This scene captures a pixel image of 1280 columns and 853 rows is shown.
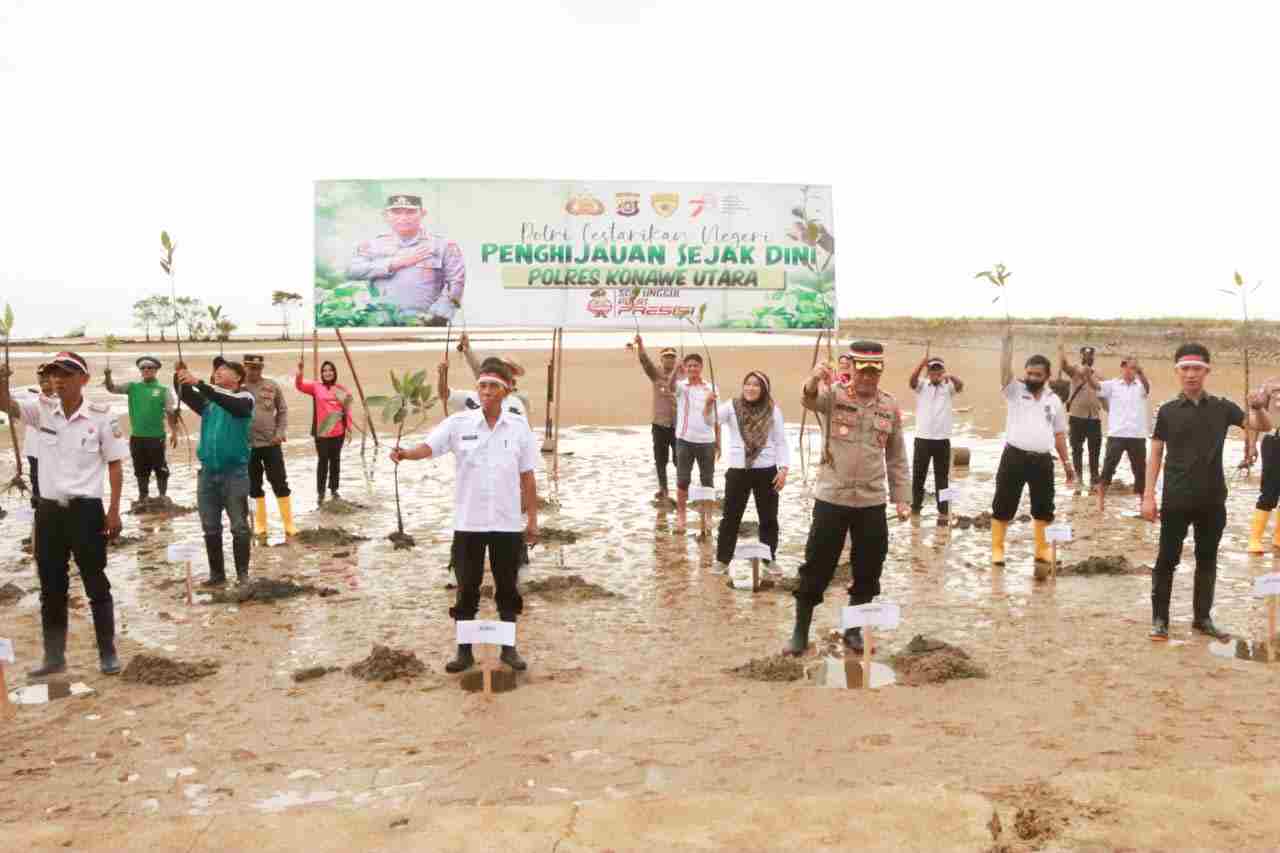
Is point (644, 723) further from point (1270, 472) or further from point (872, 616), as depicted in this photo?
point (1270, 472)

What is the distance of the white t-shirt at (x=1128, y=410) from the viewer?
11.8 metres

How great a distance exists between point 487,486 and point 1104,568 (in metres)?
5.40

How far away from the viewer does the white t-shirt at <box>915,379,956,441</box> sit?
11078 mm

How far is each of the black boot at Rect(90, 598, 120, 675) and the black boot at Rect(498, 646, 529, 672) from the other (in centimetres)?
230

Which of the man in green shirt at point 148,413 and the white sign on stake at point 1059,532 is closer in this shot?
the white sign on stake at point 1059,532

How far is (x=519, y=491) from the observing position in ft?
20.8

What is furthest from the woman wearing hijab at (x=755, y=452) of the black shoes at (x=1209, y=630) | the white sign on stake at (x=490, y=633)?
the white sign on stake at (x=490, y=633)

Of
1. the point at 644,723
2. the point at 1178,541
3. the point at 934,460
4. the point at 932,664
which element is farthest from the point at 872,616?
the point at 934,460

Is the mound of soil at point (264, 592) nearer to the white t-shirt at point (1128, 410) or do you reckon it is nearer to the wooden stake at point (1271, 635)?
the wooden stake at point (1271, 635)

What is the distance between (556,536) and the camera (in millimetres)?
10555

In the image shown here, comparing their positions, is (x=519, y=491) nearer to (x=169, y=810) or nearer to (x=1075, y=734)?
(x=169, y=810)

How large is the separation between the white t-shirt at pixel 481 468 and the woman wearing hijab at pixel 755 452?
9.25 ft

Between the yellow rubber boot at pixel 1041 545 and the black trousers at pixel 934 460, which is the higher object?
the black trousers at pixel 934 460

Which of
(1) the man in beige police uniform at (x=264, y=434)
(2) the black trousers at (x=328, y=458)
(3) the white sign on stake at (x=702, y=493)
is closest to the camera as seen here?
(3) the white sign on stake at (x=702, y=493)
